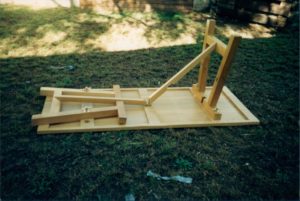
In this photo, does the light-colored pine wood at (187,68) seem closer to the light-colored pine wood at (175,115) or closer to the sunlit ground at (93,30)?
the light-colored pine wood at (175,115)

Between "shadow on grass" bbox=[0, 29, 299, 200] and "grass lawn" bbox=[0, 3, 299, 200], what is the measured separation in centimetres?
1

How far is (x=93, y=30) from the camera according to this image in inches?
272

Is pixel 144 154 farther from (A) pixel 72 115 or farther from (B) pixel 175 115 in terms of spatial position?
(A) pixel 72 115

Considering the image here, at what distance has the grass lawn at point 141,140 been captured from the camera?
2.74m

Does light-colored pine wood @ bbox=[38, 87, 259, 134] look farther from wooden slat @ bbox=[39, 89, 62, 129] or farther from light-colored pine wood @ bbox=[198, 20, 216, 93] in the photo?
light-colored pine wood @ bbox=[198, 20, 216, 93]

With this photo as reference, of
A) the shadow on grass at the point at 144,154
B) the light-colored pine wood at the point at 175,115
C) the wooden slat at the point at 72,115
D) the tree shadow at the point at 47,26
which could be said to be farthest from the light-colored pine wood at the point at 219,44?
the tree shadow at the point at 47,26

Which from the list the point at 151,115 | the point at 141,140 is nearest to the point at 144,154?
the point at 141,140

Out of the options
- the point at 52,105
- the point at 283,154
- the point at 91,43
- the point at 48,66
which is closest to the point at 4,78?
the point at 48,66

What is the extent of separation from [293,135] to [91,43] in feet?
14.1

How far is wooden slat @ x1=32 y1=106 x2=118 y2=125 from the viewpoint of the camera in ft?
11.1

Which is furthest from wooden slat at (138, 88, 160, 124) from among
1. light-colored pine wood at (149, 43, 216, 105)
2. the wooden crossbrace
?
light-colored pine wood at (149, 43, 216, 105)

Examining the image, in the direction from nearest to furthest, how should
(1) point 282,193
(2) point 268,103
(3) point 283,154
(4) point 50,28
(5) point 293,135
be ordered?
(1) point 282,193 → (3) point 283,154 → (5) point 293,135 → (2) point 268,103 → (4) point 50,28

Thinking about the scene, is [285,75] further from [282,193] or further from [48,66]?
[48,66]

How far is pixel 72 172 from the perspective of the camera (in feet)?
9.34
